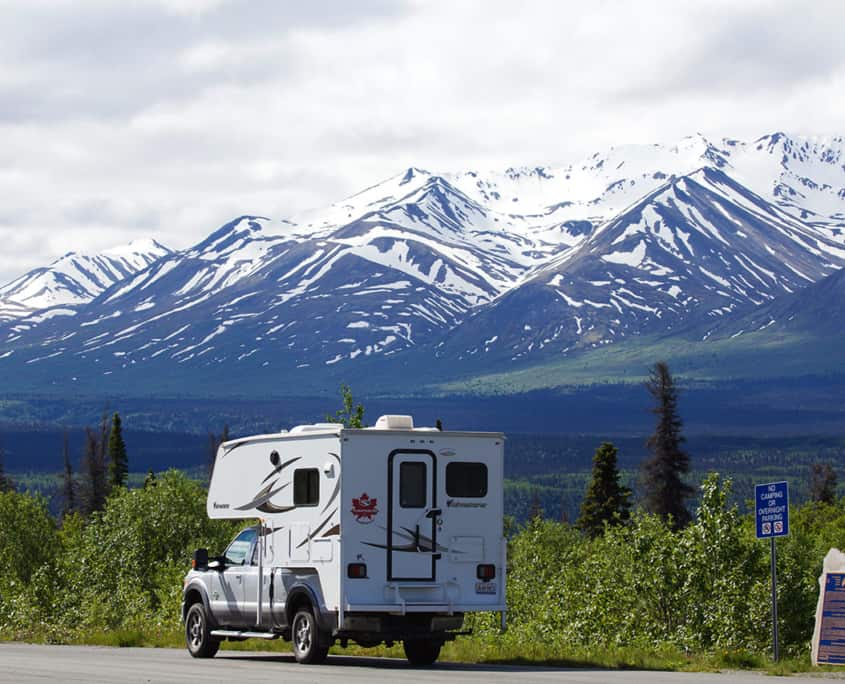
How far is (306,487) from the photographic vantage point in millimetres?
28000

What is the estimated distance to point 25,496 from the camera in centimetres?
8856

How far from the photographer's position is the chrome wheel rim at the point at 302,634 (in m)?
27.7

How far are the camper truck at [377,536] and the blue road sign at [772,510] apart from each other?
4496mm

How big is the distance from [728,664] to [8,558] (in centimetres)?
6263

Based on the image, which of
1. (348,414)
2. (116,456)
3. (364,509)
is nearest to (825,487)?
(116,456)

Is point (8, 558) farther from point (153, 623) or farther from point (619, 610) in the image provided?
point (619, 610)

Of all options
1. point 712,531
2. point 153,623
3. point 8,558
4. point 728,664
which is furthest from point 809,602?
point 8,558

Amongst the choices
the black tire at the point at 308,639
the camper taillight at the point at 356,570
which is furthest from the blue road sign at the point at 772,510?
the black tire at the point at 308,639

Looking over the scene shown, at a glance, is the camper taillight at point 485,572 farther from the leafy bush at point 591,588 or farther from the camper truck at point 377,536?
the leafy bush at point 591,588

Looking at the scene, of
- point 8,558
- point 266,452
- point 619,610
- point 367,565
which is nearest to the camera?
point 367,565

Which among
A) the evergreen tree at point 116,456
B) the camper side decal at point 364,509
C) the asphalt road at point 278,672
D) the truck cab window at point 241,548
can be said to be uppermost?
the evergreen tree at point 116,456

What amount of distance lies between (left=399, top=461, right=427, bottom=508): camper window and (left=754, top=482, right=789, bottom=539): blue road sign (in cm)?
574

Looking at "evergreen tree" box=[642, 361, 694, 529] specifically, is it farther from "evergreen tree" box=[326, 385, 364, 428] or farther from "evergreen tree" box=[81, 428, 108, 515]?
"evergreen tree" box=[81, 428, 108, 515]

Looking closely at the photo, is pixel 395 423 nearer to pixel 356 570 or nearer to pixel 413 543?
pixel 413 543
